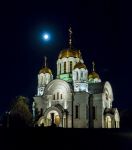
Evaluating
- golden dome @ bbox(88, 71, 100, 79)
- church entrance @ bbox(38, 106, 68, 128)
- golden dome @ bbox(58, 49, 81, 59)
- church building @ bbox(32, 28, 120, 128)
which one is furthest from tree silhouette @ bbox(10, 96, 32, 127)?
golden dome @ bbox(88, 71, 100, 79)

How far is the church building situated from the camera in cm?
4600

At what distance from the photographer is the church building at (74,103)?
46.0 metres

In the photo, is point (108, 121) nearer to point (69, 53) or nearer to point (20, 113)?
point (69, 53)

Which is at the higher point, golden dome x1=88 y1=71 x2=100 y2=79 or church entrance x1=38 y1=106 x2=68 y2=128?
golden dome x1=88 y1=71 x2=100 y2=79

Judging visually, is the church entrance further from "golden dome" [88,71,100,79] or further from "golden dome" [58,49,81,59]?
"golden dome" [88,71,100,79]

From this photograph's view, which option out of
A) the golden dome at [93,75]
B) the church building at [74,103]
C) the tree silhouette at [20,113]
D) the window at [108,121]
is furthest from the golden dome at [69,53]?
the window at [108,121]

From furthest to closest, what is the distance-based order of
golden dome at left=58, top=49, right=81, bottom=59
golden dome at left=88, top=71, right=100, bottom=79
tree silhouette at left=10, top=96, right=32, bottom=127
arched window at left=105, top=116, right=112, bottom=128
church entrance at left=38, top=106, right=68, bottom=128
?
golden dome at left=88, top=71, right=100, bottom=79 < golden dome at left=58, top=49, right=81, bottom=59 < arched window at left=105, top=116, right=112, bottom=128 < church entrance at left=38, top=106, right=68, bottom=128 < tree silhouette at left=10, top=96, right=32, bottom=127

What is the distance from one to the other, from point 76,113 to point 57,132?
20306 mm

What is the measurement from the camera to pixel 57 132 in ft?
85.3

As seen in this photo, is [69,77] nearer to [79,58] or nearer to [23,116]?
[79,58]

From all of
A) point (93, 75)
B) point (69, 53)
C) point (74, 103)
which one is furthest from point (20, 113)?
point (93, 75)

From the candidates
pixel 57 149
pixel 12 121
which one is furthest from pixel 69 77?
pixel 57 149

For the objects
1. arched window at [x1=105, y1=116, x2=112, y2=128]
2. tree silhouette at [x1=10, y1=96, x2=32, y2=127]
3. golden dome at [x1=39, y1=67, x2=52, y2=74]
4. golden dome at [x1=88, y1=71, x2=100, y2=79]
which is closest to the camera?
tree silhouette at [x1=10, y1=96, x2=32, y2=127]

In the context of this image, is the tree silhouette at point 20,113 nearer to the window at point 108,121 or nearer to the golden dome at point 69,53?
the golden dome at point 69,53
